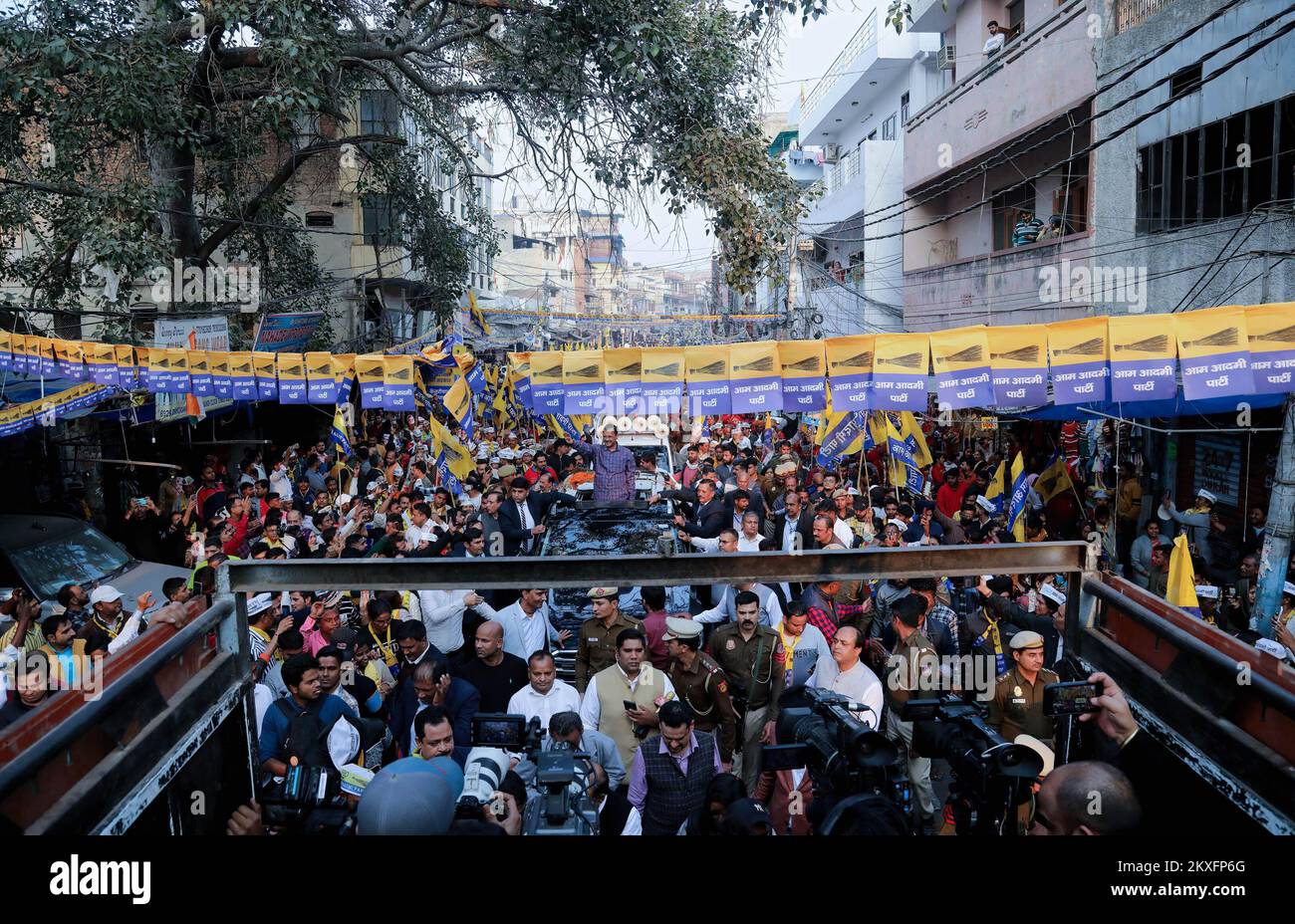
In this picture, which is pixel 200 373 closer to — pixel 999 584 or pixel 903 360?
pixel 903 360

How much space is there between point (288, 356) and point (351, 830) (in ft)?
33.7

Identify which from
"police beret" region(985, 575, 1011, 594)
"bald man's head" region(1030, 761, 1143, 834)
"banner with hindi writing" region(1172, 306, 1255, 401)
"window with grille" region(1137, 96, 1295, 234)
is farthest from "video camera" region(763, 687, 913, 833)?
"window with grille" region(1137, 96, 1295, 234)

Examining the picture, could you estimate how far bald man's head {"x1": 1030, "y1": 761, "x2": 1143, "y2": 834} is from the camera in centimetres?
278

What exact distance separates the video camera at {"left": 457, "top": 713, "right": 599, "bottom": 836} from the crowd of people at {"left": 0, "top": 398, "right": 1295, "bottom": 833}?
122 millimetres

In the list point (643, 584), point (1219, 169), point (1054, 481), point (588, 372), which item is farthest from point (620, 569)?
point (1219, 169)

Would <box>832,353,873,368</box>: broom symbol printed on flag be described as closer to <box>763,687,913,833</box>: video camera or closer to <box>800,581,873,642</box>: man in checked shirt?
<box>800,581,873,642</box>: man in checked shirt

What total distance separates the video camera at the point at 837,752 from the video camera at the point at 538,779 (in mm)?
766

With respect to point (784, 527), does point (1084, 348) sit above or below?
above

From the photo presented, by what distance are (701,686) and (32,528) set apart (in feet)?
27.1

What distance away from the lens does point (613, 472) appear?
1315 centimetres

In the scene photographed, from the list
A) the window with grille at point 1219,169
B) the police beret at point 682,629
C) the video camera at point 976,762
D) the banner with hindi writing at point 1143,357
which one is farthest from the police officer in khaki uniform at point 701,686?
the window with grille at point 1219,169
